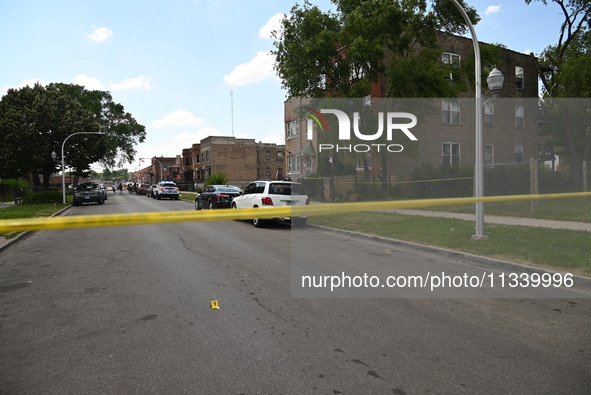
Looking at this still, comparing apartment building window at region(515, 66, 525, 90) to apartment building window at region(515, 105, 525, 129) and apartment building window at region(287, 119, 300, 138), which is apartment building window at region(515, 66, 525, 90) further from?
apartment building window at region(287, 119, 300, 138)

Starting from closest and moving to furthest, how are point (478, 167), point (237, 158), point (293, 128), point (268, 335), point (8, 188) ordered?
point (268, 335) → point (478, 167) → point (8, 188) → point (293, 128) → point (237, 158)

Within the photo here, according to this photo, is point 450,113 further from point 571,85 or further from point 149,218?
point 149,218

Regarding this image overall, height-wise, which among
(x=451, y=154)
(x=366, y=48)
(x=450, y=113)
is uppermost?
(x=366, y=48)

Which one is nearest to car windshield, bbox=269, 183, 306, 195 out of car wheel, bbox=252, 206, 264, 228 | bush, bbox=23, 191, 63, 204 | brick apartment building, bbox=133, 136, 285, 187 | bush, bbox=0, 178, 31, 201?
car wheel, bbox=252, 206, 264, 228

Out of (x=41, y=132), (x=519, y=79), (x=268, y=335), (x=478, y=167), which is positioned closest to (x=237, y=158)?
(x=41, y=132)

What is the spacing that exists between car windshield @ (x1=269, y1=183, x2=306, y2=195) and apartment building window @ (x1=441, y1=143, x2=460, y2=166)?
1695 cm

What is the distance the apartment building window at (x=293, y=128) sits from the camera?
35.0 metres

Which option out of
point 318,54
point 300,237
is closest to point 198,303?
point 300,237

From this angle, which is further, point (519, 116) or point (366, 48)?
point (519, 116)

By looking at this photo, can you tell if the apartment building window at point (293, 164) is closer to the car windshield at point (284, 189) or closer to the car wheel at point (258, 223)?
the car windshield at point (284, 189)

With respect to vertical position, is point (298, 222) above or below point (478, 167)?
below

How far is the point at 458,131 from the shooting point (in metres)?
28.4

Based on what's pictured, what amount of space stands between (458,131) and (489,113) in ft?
11.6

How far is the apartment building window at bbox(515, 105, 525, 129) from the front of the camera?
31216 mm
